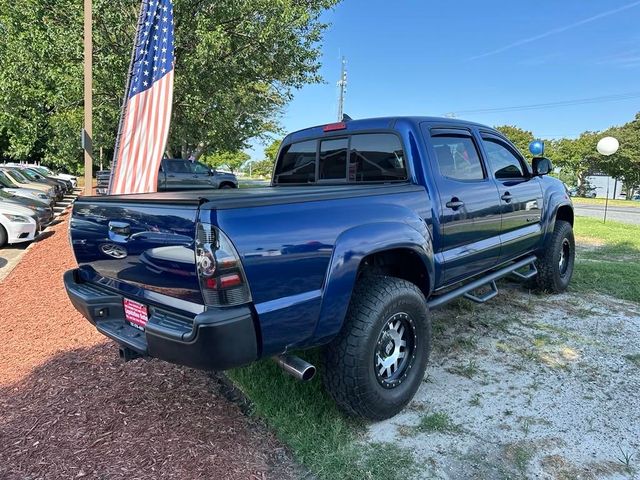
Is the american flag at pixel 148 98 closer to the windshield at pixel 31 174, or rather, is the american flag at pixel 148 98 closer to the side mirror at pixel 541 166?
the side mirror at pixel 541 166

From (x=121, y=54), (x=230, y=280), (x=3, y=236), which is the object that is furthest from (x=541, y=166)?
(x=3, y=236)

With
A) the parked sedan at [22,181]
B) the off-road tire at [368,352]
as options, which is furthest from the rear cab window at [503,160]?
the parked sedan at [22,181]

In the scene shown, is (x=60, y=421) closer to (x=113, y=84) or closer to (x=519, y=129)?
(x=113, y=84)

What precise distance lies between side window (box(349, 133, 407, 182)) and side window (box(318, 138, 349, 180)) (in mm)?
92

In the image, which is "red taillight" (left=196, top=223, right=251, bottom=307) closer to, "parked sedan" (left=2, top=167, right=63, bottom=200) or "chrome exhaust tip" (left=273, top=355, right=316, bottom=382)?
"chrome exhaust tip" (left=273, top=355, right=316, bottom=382)

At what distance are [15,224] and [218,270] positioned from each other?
30.3ft

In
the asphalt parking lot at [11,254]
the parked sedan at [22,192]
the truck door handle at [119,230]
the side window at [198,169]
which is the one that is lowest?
the asphalt parking lot at [11,254]

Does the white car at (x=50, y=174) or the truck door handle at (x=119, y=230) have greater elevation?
the white car at (x=50, y=174)

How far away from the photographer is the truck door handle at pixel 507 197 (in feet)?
13.3

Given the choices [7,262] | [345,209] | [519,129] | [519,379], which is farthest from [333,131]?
[519,129]

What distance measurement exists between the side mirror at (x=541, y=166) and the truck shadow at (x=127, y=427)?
3739mm

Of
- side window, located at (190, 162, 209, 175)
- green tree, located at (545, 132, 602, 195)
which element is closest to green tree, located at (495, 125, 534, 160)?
green tree, located at (545, 132, 602, 195)

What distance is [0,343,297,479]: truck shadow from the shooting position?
2.40 m

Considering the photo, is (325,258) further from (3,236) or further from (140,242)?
(3,236)
